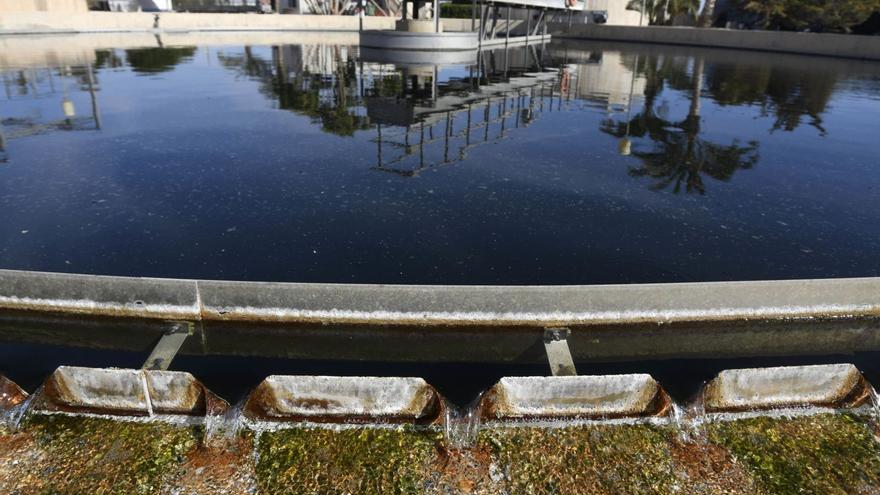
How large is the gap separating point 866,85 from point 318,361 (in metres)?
32.0

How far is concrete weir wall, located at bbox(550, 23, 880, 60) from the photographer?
134ft

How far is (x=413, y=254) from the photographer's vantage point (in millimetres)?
7434

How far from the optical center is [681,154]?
499 inches

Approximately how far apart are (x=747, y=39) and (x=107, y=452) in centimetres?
5390

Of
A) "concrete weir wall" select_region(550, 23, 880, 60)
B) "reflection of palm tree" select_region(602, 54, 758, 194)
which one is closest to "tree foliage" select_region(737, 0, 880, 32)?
"concrete weir wall" select_region(550, 23, 880, 60)

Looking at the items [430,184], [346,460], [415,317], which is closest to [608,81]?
[430,184]

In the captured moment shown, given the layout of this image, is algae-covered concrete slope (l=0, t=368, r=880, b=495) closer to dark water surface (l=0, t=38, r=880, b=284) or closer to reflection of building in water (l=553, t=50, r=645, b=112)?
dark water surface (l=0, t=38, r=880, b=284)

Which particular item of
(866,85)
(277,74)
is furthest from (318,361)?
(866,85)

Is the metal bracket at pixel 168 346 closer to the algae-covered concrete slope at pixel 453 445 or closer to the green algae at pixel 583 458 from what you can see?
the algae-covered concrete slope at pixel 453 445

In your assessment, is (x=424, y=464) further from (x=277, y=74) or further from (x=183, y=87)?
(x=277, y=74)

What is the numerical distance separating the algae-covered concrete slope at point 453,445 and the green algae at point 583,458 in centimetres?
1

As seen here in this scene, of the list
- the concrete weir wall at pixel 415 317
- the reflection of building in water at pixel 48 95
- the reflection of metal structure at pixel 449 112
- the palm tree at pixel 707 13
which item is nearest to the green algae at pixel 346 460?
the concrete weir wall at pixel 415 317

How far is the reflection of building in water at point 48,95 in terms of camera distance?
1344 centimetres

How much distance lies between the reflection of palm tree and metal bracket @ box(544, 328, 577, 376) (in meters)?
5.67
